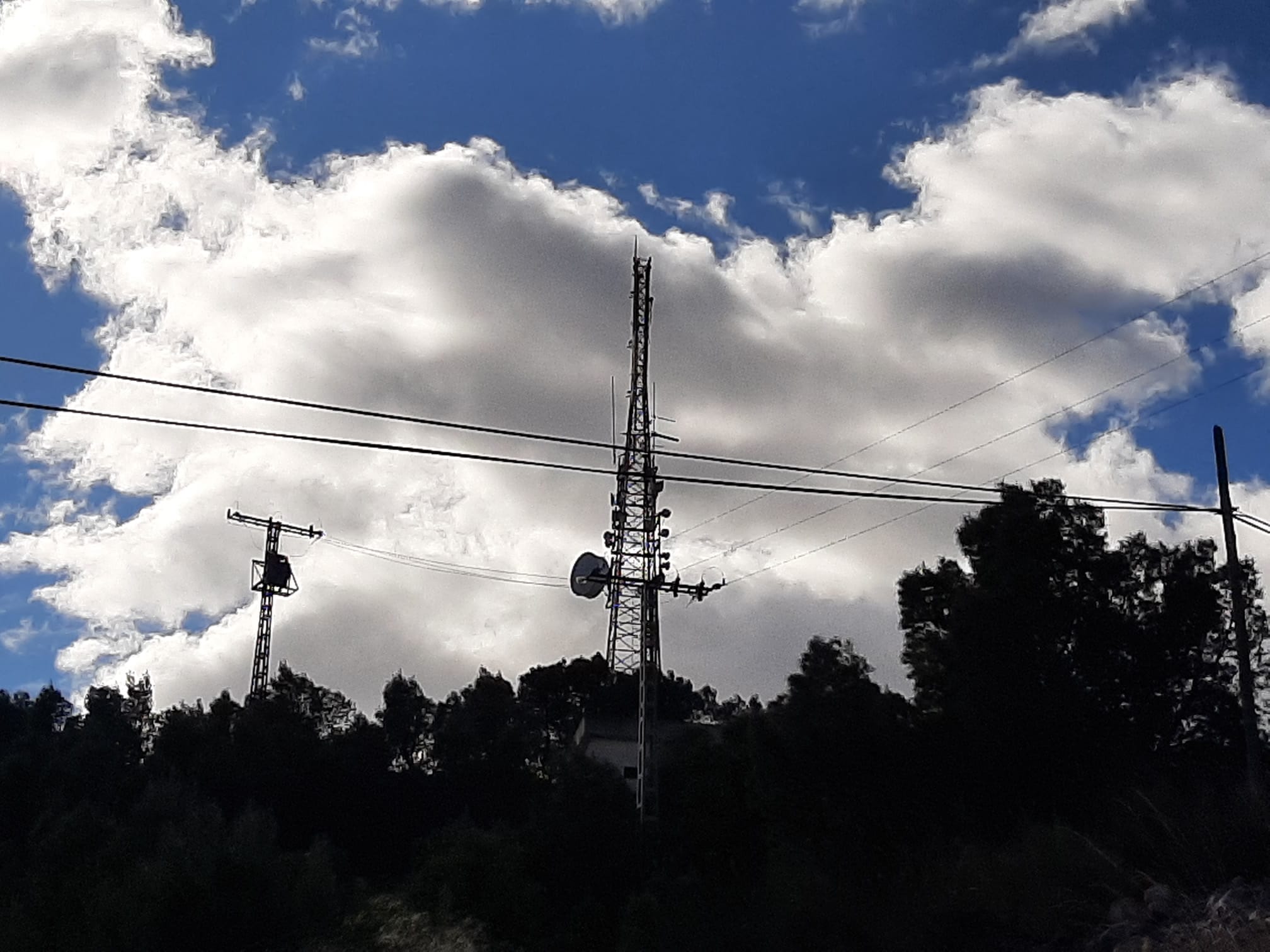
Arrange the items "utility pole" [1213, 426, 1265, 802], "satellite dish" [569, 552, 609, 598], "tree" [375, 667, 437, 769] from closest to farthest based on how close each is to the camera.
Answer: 1. "utility pole" [1213, 426, 1265, 802]
2. "satellite dish" [569, 552, 609, 598]
3. "tree" [375, 667, 437, 769]

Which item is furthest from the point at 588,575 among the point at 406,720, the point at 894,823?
the point at 406,720

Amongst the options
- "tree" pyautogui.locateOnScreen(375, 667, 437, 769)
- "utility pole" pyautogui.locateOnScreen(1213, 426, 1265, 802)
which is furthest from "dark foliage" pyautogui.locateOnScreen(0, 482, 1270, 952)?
"tree" pyautogui.locateOnScreen(375, 667, 437, 769)

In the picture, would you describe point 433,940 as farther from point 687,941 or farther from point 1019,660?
point 1019,660

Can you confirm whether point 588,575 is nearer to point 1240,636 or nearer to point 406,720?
point 1240,636

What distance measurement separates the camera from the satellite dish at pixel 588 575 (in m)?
35.1

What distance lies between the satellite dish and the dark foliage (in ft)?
16.2

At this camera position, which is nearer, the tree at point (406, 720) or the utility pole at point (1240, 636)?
the utility pole at point (1240, 636)

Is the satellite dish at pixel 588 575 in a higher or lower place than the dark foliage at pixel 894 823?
higher

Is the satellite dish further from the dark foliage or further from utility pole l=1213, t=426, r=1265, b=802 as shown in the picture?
utility pole l=1213, t=426, r=1265, b=802

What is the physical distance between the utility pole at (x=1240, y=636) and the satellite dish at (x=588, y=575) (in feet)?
49.7

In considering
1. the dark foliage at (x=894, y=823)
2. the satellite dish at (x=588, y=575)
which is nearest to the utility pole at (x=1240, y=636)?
the dark foliage at (x=894, y=823)

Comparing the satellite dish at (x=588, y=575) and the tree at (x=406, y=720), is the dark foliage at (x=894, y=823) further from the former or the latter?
the tree at (x=406, y=720)

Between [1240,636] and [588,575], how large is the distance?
53.3 ft

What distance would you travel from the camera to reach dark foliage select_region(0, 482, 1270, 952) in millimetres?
23875
